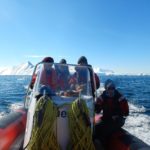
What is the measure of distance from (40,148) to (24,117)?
2149 mm

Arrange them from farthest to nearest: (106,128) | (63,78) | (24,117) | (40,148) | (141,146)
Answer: (24,117) → (106,128) → (63,78) → (141,146) → (40,148)

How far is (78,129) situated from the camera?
12.8ft

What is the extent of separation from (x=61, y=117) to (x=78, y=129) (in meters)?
0.28

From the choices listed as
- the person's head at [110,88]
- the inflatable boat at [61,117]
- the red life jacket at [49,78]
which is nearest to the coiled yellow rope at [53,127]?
the inflatable boat at [61,117]

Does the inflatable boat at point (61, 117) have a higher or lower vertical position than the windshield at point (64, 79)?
lower

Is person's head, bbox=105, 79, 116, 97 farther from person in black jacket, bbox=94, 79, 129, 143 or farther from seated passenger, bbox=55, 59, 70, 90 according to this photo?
seated passenger, bbox=55, 59, 70, 90

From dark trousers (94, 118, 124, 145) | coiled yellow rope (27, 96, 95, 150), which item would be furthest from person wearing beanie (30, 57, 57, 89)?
dark trousers (94, 118, 124, 145)

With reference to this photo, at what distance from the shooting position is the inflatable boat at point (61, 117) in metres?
3.82

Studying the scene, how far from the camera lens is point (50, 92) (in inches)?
166

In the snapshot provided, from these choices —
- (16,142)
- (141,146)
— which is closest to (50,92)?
(16,142)

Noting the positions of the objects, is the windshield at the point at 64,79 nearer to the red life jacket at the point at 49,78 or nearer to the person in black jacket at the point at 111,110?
the red life jacket at the point at 49,78

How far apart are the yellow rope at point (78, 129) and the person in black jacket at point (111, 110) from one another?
1229 millimetres

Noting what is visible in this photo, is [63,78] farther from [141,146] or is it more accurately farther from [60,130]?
[141,146]

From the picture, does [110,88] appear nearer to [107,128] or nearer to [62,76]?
[107,128]
